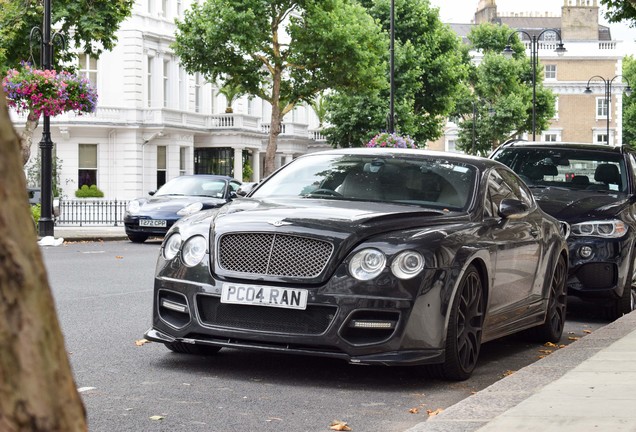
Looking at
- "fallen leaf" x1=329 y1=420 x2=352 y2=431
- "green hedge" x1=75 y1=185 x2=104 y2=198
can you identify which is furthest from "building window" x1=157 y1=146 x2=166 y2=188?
"fallen leaf" x1=329 y1=420 x2=352 y2=431

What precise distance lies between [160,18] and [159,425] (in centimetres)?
5259

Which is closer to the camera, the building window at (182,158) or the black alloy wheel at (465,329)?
the black alloy wheel at (465,329)

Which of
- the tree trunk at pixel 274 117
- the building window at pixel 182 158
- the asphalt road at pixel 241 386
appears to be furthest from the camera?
the building window at pixel 182 158

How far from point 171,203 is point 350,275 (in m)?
17.9

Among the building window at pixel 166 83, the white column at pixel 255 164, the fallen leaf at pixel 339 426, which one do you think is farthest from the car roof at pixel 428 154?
the white column at pixel 255 164

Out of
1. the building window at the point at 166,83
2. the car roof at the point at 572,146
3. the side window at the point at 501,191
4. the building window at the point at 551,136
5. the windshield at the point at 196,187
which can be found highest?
the building window at the point at 166,83

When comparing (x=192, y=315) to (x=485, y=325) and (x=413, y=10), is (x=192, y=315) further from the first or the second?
(x=413, y=10)

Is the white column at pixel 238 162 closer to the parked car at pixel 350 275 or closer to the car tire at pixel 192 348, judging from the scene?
the parked car at pixel 350 275

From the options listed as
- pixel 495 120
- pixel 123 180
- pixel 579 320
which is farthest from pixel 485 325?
pixel 495 120

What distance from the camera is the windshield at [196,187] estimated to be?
25578 millimetres

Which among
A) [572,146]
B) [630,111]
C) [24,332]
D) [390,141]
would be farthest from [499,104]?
[24,332]

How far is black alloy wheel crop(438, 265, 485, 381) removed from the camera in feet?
23.4

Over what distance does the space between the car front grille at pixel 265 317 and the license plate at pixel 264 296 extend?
43 millimetres

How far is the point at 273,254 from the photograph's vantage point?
278 inches
